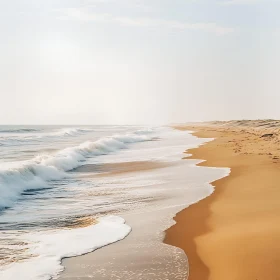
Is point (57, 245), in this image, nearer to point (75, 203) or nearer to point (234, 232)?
point (234, 232)

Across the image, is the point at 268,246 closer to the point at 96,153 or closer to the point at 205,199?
the point at 205,199

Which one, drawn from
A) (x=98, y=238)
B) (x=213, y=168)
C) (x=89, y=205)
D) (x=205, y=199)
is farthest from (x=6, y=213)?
(x=213, y=168)

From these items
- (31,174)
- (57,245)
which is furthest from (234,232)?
(31,174)

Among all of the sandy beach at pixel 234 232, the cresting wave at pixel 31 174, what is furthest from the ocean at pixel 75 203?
the sandy beach at pixel 234 232

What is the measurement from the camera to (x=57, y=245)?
693 cm

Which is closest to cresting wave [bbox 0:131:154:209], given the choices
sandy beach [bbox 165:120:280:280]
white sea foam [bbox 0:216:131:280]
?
white sea foam [bbox 0:216:131:280]

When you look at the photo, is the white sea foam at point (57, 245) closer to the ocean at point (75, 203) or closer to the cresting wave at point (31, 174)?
the ocean at point (75, 203)

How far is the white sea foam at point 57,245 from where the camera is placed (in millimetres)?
5688

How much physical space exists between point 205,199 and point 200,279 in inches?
205

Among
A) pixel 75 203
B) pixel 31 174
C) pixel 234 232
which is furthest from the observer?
pixel 31 174

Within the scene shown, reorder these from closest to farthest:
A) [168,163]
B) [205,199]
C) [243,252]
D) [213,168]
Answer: [243,252] → [205,199] → [213,168] → [168,163]

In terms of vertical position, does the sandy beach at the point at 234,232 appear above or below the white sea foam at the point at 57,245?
above

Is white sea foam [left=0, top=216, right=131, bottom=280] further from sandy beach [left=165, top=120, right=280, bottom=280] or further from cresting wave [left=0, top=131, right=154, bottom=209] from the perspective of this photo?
cresting wave [left=0, top=131, right=154, bottom=209]

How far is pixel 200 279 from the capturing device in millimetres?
5316
